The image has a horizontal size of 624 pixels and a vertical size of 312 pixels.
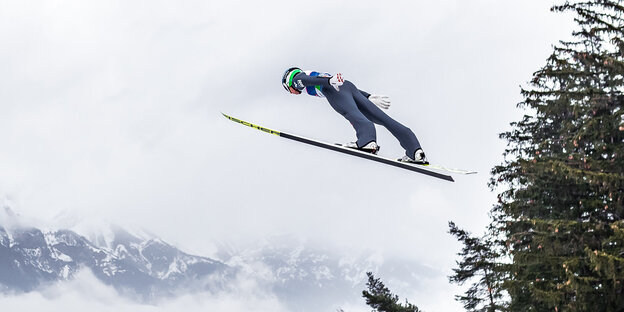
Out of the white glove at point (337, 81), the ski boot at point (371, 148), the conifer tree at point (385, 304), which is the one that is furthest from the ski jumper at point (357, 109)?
the conifer tree at point (385, 304)

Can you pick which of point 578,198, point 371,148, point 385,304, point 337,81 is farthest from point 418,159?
point 385,304

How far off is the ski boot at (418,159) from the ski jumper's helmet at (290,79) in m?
1.96

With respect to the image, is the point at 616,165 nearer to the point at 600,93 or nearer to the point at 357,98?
the point at 600,93

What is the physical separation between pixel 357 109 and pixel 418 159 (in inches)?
47.2

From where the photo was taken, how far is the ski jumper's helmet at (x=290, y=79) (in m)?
10.4

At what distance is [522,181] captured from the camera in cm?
1753

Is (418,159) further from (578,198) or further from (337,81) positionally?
(578,198)

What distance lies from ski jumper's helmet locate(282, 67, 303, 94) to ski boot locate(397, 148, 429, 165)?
1.96 meters

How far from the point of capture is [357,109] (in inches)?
403

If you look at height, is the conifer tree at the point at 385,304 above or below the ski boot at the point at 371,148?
above

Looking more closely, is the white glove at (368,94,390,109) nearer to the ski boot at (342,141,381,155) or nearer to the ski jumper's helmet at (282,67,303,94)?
the ski boot at (342,141,381,155)

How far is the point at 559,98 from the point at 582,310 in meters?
5.35

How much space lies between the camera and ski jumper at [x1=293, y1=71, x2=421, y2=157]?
10.0 m

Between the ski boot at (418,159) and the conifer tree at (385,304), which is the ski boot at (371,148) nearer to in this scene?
the ski boot at (418,159)
